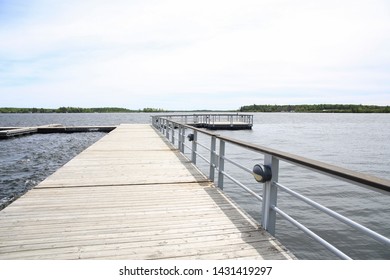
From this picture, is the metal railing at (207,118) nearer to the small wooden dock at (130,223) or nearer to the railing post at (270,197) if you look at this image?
Result: the small wooden dock at (130,223)

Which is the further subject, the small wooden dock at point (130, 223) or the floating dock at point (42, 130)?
the floating dock at point (42, 130)

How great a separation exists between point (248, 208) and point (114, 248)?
522 centimetres

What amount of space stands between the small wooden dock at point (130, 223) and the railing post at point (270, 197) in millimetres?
113

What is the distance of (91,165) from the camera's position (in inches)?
290

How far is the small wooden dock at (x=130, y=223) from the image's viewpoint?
280cm

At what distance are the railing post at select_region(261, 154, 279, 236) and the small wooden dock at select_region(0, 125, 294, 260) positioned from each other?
113mm

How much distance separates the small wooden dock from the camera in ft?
9.18

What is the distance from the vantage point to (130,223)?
3510mm

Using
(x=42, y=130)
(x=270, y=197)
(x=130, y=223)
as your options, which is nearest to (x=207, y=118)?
(x=42, y=130)

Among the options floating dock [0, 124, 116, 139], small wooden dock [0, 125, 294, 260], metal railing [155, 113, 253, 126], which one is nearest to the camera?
small wooden dock [0, 125, 294, 260]

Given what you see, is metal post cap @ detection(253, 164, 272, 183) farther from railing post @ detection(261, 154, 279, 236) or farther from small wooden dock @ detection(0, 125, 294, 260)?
small wooden dock @ detection(0, 125, 294, 260)

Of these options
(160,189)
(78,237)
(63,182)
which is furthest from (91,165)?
(78,237)

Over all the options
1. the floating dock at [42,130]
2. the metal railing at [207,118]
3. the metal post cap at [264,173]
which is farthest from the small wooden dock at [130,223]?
the metal railing at [207,118]

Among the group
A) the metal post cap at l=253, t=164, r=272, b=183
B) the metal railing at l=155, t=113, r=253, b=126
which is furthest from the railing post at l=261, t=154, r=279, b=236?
the metal railing at l=155, t=113, r=253, b=126
